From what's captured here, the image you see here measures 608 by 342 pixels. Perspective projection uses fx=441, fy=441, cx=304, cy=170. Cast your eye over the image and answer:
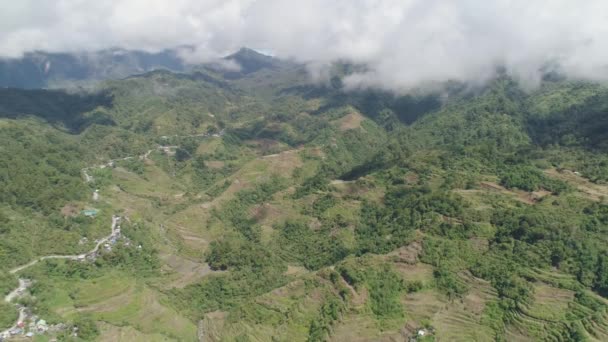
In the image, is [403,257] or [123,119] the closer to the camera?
[403,257]

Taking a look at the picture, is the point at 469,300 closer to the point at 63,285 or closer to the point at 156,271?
the point at 156,271

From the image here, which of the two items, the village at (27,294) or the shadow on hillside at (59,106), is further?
the shadow on hillside at (59,106)

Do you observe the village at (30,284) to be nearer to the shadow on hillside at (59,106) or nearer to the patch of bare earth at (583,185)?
the shadow on hillside at (59,106)

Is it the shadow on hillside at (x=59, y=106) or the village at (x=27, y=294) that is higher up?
the shadow on hillside at (x=59, y=106)

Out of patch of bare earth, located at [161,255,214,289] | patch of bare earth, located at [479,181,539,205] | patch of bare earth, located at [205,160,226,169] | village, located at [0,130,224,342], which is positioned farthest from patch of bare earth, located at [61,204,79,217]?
patch of bare earth, located at [479,181,539,205]

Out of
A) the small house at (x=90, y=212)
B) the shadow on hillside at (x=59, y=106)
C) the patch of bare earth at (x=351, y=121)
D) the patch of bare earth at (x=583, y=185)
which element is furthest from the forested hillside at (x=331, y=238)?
the shadow on hillside at (x=59, y=106)

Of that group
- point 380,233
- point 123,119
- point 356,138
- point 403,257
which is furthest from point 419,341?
point 123,119
